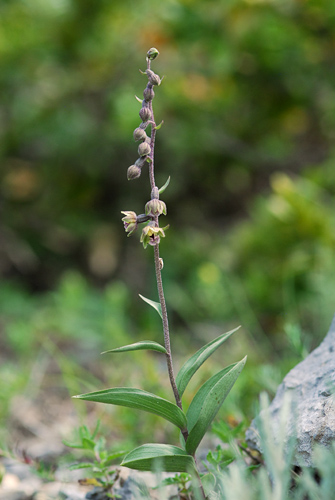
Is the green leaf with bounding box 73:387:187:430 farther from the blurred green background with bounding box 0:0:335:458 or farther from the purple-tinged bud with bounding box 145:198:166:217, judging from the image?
the blurred green background with bounding box 0:0:335:458

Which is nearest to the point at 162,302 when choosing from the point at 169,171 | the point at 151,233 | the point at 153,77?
the point at 151,233

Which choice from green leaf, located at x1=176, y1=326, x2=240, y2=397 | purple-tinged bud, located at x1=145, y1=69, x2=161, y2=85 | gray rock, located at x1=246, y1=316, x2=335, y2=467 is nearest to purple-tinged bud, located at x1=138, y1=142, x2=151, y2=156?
purple-tinged bud, located at x1=145, y1=69, x2=161, y2=85

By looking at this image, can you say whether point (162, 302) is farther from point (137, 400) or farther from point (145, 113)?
point (145, 113)

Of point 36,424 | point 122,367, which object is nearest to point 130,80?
point 122,367

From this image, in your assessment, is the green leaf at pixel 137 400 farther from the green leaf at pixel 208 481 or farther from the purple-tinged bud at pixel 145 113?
the purple-tinged bud at pixel 145 113

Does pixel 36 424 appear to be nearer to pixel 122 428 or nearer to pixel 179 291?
pixel 122 428
